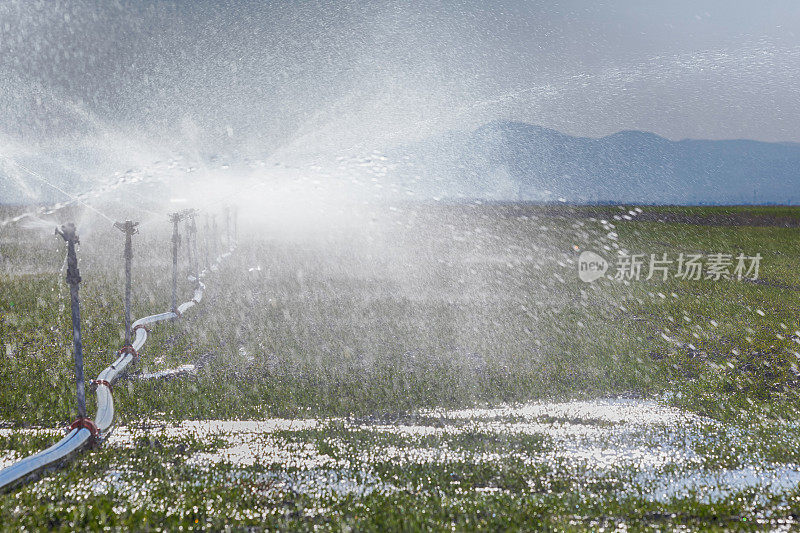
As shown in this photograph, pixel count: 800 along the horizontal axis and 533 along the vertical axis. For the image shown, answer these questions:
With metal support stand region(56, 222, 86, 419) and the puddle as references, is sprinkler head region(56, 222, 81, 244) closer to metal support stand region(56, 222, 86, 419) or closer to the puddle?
metal support stand region(56, 222, 86, 419)

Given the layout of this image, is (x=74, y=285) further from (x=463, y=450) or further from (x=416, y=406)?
(x=416, y=406)

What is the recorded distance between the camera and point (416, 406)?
17312mm

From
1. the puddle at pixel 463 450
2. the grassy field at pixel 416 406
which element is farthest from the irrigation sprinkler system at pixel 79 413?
the puddle at pixel 463 450

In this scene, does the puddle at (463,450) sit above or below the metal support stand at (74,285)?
below

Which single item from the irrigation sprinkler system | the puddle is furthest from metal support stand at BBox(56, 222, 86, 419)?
the puddle

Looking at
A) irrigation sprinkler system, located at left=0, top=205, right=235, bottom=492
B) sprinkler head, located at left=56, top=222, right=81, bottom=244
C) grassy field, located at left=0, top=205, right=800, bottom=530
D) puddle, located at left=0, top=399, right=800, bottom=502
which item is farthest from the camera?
sprinkler head, located at left=56, top=222, right=81, bottom=244

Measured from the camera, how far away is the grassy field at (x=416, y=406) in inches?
423

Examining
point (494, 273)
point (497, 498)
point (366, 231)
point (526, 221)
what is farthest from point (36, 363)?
point (526, 221)

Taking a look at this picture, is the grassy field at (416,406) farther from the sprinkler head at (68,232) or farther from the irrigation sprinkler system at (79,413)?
the sprinkler head at (68,232)

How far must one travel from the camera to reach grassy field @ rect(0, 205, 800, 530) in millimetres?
10734

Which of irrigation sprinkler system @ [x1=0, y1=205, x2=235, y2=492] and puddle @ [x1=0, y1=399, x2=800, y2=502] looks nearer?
irrigation sprinkler system @ [x1=0, y1=205, x2=235, y2=492]

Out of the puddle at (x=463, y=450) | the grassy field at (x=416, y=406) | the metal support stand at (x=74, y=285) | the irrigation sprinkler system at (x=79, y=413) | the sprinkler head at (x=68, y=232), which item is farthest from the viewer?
the sprinkler head at (x=68, y=232)

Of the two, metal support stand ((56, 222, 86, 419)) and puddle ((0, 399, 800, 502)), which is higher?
metal support stand ((56, 222, 86, 419))

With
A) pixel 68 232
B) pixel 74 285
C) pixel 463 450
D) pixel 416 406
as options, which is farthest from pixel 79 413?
pixel 416 406
